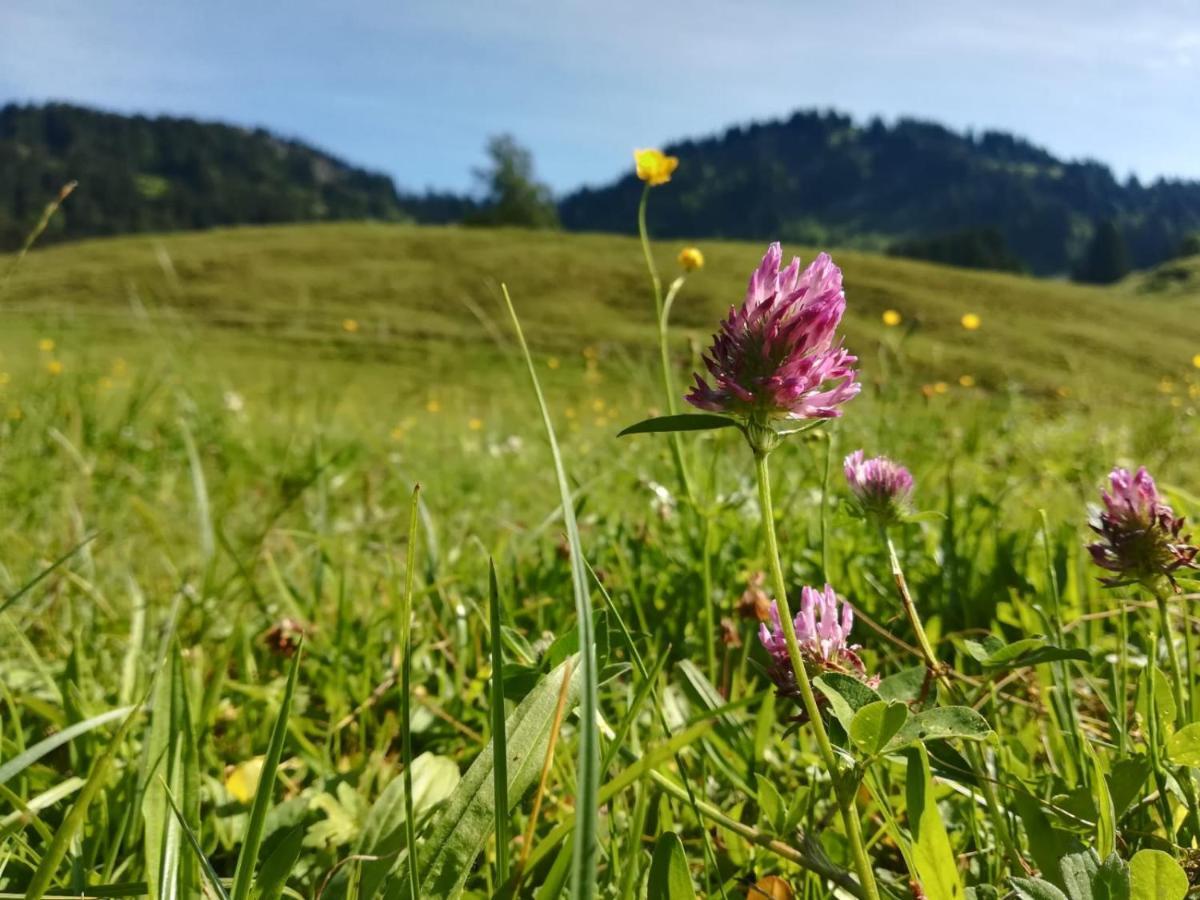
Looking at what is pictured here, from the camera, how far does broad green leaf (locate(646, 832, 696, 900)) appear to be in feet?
2.11

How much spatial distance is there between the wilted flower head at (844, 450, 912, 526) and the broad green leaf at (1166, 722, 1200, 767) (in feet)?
0.93

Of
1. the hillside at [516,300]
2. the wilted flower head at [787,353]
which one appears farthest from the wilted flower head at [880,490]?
the hillside at [516,300]

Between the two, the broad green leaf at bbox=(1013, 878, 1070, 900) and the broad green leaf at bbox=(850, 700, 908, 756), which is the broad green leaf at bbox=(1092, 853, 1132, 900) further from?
the broad green leaf at bbox=(850, 700, 908, 756)

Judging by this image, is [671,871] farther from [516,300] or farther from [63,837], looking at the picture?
[516,300]

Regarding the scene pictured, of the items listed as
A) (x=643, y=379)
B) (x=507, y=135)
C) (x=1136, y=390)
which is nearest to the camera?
(x=643, y=379)

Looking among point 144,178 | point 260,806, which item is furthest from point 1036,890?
point 144,178

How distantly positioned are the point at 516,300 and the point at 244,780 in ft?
116

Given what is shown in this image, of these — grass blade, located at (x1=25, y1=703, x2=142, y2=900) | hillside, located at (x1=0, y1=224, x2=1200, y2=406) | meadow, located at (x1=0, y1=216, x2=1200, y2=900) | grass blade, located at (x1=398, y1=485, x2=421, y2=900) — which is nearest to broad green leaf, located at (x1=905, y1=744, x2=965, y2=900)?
meadow, located at (x1=0, y1=216, x2=1200, y2=900)

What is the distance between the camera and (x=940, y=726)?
64 cm

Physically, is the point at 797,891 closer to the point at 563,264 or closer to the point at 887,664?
the point at 887,664

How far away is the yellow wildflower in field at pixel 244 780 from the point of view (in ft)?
3.50

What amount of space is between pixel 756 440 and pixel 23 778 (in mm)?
992

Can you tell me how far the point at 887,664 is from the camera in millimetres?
1307

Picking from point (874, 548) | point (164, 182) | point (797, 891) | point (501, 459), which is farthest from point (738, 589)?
point (164, 182)
